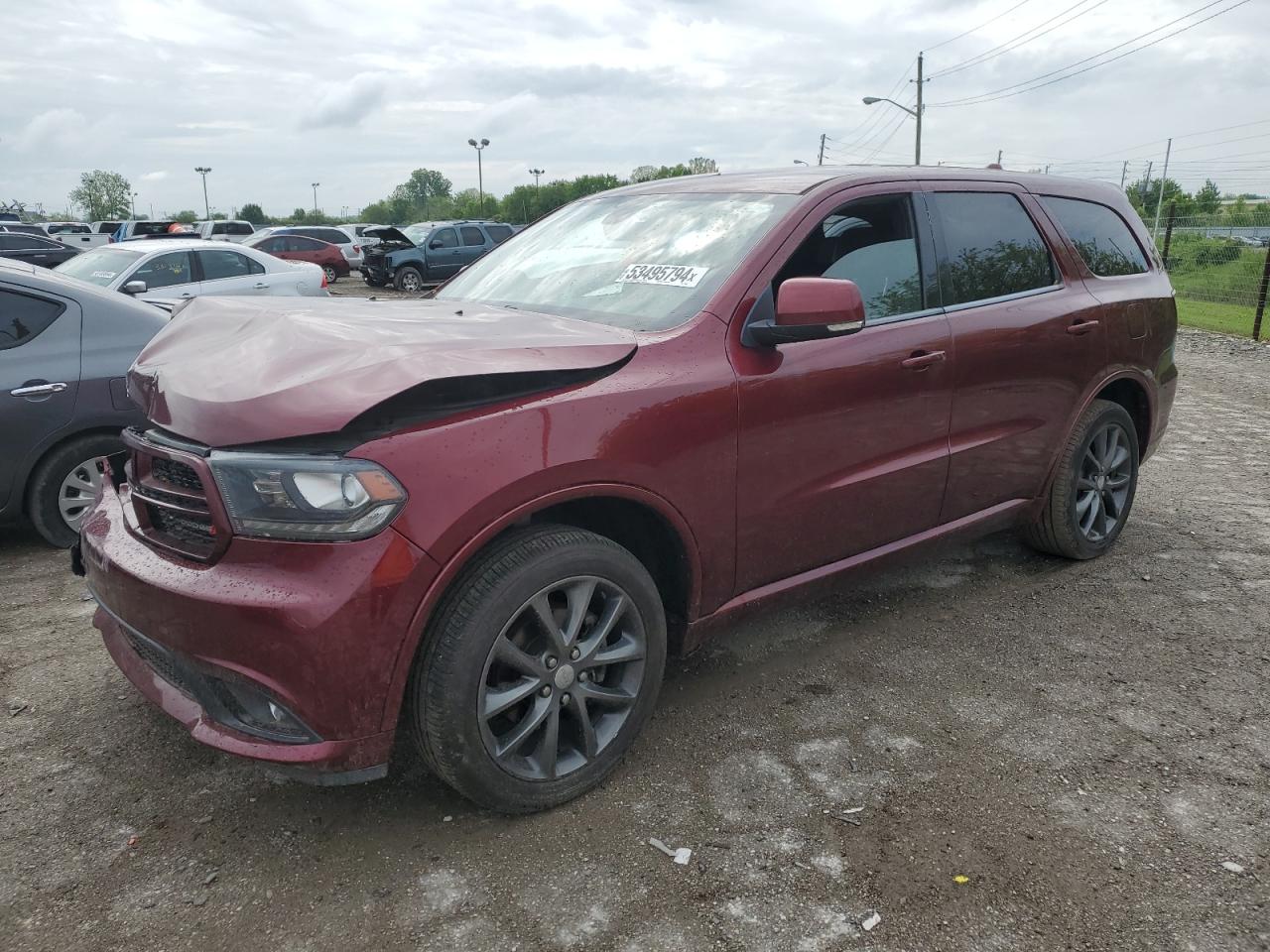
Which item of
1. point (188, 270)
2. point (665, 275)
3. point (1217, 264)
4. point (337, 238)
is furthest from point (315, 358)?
point (337, 238)

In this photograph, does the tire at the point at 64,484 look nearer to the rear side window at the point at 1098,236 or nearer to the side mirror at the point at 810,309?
the side mirror at the point at 810,309

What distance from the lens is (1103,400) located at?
174 inches

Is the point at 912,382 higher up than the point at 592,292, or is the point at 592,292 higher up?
the point at 592,292

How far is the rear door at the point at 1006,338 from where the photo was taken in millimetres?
3656

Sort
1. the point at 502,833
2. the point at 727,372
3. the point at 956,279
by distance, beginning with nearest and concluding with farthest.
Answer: the point at 502,833, the point at 727,372, the point at 956,279

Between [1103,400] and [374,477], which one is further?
[1103,400]

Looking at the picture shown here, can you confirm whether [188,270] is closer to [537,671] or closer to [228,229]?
[537,671]

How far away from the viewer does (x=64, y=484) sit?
4777mm

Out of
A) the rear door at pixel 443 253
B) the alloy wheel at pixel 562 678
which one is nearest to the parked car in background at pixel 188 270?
the alloy wheel at pixel 562 678

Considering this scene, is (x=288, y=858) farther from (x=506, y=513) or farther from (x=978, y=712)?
(x=978, y=712)

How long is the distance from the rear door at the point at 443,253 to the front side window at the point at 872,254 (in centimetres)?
2097

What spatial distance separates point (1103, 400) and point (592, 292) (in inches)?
103

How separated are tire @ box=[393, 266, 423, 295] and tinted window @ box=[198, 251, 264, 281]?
1185 cm

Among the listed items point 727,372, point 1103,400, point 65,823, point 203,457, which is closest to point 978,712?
Result: point 727,372
